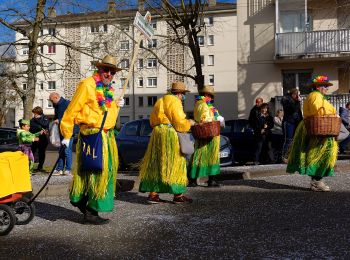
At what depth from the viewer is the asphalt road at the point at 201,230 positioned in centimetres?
475

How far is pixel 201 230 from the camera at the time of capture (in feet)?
18.7

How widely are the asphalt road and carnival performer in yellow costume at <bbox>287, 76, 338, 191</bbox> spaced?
37cm

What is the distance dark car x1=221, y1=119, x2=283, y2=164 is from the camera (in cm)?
1445

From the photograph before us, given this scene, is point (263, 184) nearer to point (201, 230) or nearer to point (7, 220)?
point (201, 230)

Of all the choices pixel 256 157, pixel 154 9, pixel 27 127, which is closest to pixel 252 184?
pixel 256 157

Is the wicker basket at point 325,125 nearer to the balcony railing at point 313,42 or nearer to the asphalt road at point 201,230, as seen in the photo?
the asphalt road at point 201,230

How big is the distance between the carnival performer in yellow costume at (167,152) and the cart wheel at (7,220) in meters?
2.45

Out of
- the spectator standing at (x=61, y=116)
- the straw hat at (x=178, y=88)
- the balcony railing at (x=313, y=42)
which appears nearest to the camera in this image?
the straw hat at (x=178, y=88)

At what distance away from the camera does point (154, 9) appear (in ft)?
80.6

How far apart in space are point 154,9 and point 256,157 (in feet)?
43.5

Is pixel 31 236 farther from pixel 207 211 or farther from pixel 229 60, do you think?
pixel 229 60

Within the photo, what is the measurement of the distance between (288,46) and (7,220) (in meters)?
21.3

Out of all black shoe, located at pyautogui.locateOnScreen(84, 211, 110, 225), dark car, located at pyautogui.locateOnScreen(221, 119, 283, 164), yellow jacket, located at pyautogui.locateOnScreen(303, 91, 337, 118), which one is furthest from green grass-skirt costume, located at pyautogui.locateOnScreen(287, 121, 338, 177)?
dark car, located at pyautogui.locateOnScreen(221, 119, 283, 164)

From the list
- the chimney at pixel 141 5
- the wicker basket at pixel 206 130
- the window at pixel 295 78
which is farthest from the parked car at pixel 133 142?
the window at pixel 295 78
